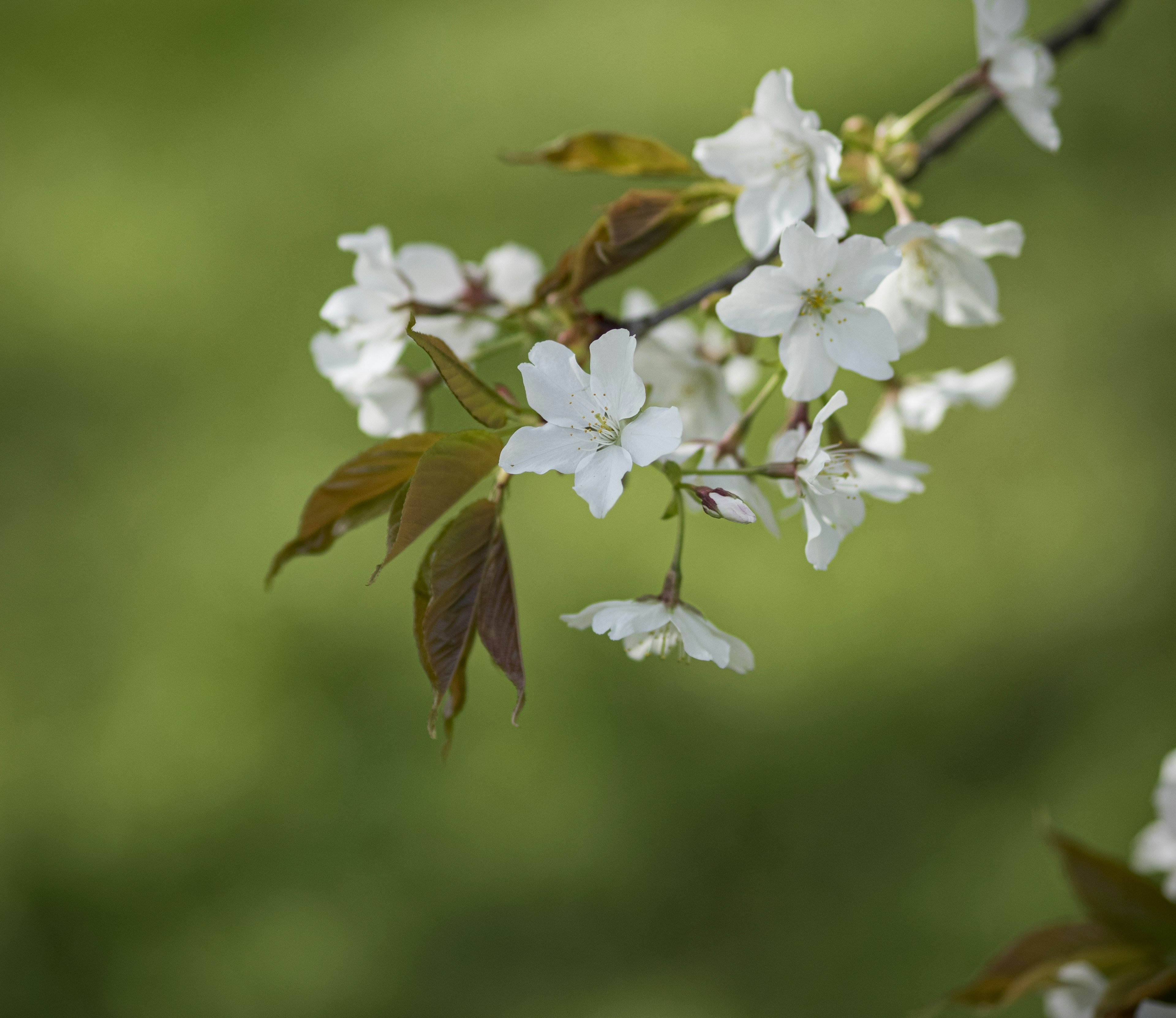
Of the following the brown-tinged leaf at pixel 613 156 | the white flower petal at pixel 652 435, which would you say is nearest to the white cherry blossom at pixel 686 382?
the brown-tinged leaf at pixel 613 156

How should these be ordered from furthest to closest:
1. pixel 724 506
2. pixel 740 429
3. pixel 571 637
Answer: pixel 571 637
pixel 740 429
pixel 724 506

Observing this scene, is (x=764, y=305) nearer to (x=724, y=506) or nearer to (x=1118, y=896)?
(x=724, y=506)

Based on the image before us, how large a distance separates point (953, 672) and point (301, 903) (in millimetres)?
1217

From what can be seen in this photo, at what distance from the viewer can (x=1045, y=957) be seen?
60 cm

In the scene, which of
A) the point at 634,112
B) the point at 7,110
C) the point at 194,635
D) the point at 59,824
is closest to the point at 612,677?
the point at 194,635

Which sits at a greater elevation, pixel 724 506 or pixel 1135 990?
pixel 724 506

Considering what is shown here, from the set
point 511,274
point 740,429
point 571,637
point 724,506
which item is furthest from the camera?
point 571,637

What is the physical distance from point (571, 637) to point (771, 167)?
51.7 inches

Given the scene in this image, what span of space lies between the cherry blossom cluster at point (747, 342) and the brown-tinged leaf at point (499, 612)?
35 millimetres

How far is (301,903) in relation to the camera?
1.72 m

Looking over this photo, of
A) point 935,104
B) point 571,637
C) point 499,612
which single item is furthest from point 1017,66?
point 571,637

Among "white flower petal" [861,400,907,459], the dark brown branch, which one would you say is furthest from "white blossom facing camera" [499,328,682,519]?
"white flower petal" [861,400,907,459]

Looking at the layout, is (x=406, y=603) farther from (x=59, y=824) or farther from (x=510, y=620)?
(x=510, y=620)

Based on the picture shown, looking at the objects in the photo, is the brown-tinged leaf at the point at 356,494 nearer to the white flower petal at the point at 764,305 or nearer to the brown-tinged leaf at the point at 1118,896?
the white flower petal at the point at 764,305
